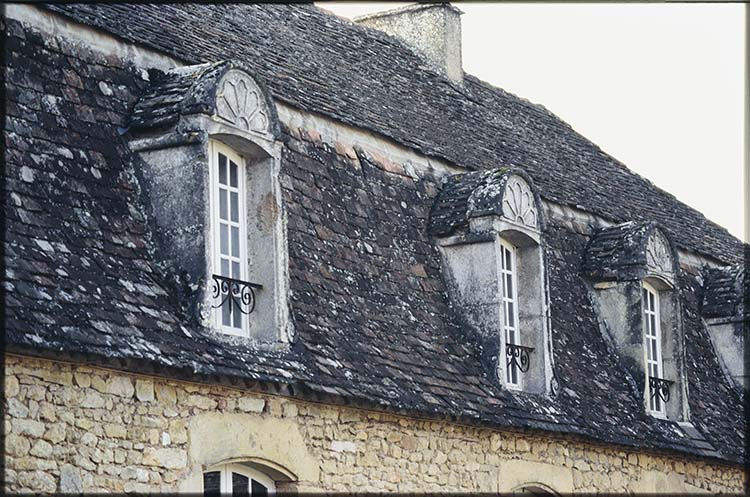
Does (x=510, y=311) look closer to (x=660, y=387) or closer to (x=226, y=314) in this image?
(x=660, y=387)

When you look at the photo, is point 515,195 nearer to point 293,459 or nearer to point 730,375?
point 293,459

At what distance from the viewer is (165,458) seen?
33.5 ft

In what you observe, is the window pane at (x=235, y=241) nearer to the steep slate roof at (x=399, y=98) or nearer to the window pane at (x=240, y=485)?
the steep slate roof at (x=399, y=98)

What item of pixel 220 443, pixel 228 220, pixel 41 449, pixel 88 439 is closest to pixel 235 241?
pixel 228 220

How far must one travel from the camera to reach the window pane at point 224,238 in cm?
1164

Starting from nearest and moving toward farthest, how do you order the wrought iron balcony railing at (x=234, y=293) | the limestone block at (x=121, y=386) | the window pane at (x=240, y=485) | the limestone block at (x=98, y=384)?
the limestone block at (x=98, y=384), the limestone block at (x=121, y=386), the window pane at (x=240, y=485), the wrought iron balcony railing at (x=234, y=293)

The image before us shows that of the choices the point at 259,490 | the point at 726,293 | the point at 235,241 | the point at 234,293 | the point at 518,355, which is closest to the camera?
the point at 259,490

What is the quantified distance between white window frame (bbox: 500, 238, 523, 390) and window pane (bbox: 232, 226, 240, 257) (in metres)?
3.56

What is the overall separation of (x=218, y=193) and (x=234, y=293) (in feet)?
2.63

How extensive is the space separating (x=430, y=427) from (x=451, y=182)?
3.09m

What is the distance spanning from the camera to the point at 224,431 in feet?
35.2

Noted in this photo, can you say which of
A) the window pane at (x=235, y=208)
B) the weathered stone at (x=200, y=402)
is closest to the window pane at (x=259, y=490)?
the weathered stone at (x=200, y=402)

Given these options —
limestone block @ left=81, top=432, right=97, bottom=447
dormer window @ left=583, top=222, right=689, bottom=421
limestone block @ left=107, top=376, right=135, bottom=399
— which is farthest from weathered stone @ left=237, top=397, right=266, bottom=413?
dormer window @ left=583, top=222, right=689, bottom=421

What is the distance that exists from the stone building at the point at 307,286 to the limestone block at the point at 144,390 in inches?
0.8
